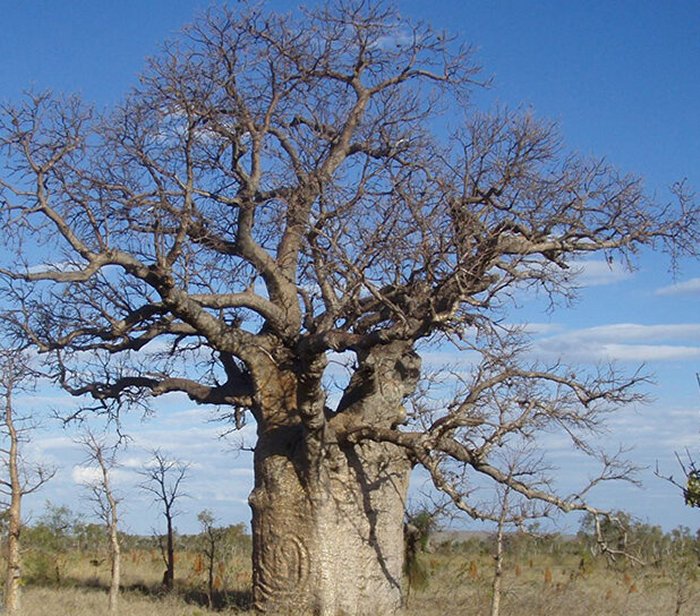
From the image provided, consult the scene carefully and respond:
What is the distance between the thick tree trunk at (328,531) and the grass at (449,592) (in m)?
0.93

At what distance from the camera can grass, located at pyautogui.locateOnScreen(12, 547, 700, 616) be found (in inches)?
483

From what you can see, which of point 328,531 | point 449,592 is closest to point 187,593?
point 449,592

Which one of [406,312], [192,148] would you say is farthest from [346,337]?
[192,148]

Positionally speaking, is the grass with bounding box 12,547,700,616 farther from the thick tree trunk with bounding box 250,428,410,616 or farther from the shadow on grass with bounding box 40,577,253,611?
the thick tree trunk with bounding box 250,428,410,616

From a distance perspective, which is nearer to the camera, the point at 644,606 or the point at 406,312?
the point at 406,312

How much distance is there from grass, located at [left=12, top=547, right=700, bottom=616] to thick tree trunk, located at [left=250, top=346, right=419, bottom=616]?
99 cm

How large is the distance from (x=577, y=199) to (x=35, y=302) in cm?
589

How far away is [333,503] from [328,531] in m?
0.28

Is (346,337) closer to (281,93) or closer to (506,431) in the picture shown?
(506,431)

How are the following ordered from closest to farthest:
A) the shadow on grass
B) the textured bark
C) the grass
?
the textured bark
the grass
the shadow on grass

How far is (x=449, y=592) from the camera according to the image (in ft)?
50.3

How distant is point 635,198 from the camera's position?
11.2 metres

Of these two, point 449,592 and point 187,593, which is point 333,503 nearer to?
point 187,593

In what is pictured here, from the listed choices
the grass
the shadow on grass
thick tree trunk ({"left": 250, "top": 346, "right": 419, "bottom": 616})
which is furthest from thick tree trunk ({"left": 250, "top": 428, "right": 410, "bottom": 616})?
the shadow on grass
